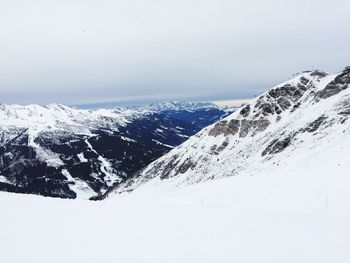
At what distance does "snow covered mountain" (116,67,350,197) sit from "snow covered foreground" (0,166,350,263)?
70.3 metres

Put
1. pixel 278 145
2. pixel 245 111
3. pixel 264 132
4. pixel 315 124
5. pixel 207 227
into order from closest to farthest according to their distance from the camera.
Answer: pixel 207 227
pixel 315 124
pixel 278 145
pixel 264 132
pixel 245 111

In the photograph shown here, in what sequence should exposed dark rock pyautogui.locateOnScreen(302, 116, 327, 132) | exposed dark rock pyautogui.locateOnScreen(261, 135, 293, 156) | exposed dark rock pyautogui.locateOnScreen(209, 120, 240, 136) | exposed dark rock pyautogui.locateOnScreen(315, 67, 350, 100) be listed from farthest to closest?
exposed dark rock pyautogui.locateOnScreen(209, 120, 240, 136), exposed dark rock pyautogui.locateOnScreen(315, 67, 350, 100), exposed dark rock pyautogui.locateOnScreen(302, 116, 327, 132), exposed dark rock pyautogui.locateOnScreen(261, 135, 293, 156)

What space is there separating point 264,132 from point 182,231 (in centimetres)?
11486

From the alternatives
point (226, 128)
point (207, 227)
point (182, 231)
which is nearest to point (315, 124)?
point (226, 128)

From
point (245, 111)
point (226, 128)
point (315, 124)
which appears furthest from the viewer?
point (226, 128)

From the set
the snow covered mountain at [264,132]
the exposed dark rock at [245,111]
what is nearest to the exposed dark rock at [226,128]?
the snow covered mountain at [264,132]

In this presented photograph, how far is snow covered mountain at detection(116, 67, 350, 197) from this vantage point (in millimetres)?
93375

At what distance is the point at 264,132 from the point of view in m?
122

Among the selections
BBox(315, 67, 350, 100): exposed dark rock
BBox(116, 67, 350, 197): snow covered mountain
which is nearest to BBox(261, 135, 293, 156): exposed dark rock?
BBox(116, 67, 350, 197): snow covered mountain

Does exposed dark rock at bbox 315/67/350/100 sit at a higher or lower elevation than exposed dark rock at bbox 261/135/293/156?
higher

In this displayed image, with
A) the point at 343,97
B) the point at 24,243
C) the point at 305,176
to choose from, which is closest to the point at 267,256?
the point at 24,243

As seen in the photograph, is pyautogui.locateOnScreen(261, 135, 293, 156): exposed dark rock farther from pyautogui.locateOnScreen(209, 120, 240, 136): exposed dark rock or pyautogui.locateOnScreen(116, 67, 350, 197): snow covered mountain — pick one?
pyautogui.locateOnScreen(209, 120, 240, 136): exposed dark rock

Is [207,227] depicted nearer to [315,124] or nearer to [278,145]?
[278,145]

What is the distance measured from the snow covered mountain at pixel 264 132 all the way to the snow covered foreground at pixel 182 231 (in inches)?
2768
